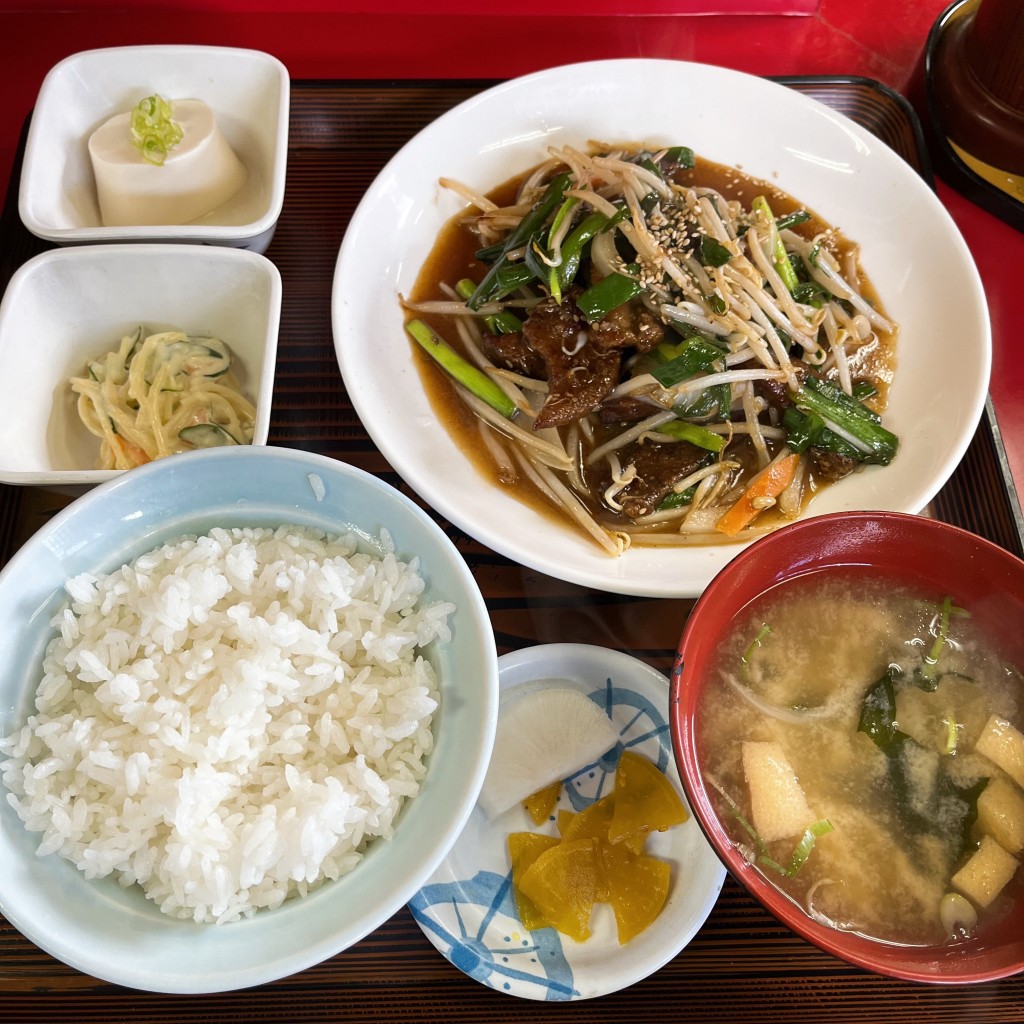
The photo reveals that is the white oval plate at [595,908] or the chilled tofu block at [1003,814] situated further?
the white oval plate at [595,908]

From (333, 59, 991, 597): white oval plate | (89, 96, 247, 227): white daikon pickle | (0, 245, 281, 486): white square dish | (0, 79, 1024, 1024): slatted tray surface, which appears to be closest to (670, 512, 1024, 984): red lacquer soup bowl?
(333, 59, 991, 597): white oval plate

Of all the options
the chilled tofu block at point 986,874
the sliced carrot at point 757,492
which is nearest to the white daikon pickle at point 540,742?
the sliced carrot at point 757,492

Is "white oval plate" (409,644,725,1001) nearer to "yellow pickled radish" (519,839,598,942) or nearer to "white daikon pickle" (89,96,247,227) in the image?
"yellow pickled radish" (519,839,598,942)

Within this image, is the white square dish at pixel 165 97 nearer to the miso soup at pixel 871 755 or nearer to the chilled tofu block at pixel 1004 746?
the miso soup at pixel 871 755

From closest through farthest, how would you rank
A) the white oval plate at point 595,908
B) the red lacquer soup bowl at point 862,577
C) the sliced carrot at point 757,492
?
the red lacquer soup bowl at point 862,577, the white oval plate at point 595,908, the sliced carrot at point 757,492

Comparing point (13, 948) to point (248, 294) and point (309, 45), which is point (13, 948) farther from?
point (309, 45)

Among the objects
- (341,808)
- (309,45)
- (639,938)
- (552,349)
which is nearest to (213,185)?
(309,45)
